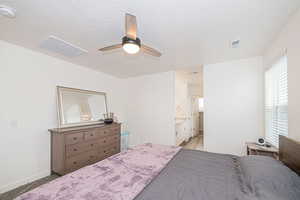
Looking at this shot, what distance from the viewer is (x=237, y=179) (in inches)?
51.7

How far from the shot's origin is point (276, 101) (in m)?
2.23

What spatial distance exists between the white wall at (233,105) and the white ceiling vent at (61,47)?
301cm

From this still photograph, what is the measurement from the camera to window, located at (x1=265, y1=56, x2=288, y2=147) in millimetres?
1935

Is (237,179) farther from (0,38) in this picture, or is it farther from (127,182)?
(0,38)

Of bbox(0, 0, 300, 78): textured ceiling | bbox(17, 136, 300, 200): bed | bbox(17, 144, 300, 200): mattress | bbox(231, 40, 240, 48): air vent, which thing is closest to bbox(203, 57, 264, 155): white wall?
bbox(0, 0, 300, 78): textured ceiling

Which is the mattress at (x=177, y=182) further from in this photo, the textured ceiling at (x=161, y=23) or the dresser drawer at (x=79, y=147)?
the textured ceiling at (x=161, y=23)

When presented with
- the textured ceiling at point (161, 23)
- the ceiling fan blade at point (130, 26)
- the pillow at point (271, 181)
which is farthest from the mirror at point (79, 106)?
the pillow at point (271, 181)

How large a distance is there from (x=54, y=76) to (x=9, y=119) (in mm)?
1110

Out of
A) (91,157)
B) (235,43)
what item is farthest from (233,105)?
(91,157)

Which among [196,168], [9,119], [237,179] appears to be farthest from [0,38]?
[237,179]

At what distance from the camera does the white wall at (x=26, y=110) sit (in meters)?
2.20

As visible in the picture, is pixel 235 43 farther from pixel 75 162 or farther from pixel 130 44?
pixel 75 162

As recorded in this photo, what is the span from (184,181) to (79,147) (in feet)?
7.57

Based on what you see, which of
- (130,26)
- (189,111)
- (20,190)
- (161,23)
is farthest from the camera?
(189,111)
